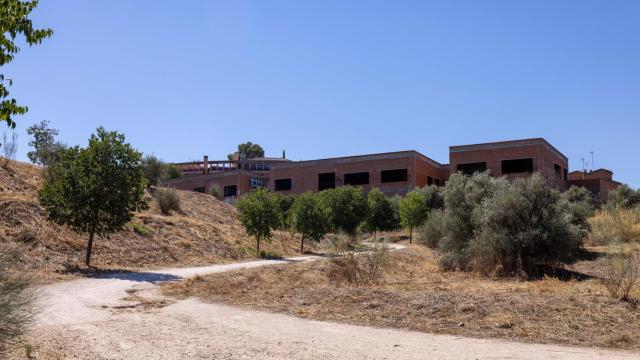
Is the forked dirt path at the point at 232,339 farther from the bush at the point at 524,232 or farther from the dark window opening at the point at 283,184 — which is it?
the dark window opening at the point at 283,184

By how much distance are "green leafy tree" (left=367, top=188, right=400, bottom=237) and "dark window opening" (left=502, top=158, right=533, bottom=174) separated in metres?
18.8

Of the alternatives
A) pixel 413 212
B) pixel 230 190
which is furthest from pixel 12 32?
pixel 230 190

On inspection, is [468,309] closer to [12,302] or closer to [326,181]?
[12,302]

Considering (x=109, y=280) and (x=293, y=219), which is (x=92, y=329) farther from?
(x=293, y=219)

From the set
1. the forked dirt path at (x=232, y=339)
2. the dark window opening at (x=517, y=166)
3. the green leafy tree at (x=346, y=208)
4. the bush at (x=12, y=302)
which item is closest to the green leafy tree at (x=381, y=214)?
the green leafy tree at (x=346, y=208)

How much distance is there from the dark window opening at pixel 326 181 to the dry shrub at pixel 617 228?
47518mm

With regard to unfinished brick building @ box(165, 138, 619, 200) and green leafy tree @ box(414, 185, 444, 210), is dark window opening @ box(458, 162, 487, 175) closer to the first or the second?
unfinished brick building @ box(165, 138, 619, 200)

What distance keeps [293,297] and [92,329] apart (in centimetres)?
470

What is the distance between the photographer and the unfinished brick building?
62.6 metres

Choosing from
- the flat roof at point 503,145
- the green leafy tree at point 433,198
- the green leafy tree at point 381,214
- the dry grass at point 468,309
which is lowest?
the dry grass at point 468,309

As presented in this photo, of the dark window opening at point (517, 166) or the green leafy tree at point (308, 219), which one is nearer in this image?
the green leafy tree at point (308, 219)

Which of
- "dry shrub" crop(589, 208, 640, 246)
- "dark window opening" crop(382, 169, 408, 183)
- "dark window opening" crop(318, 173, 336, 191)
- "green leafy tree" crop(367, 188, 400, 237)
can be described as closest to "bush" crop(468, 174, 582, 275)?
"dry shrub" crop(589, 208, 640, 246)

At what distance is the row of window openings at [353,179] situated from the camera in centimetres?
6854

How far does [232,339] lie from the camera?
819 cm
